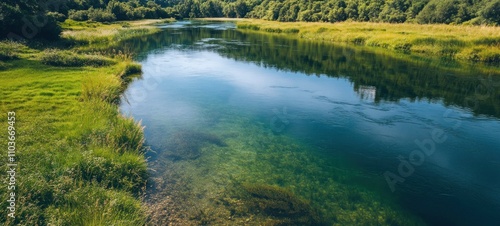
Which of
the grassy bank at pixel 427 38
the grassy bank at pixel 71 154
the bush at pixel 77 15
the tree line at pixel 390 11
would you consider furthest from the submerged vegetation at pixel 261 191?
the bush at pixel 77 15

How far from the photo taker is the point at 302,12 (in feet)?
323

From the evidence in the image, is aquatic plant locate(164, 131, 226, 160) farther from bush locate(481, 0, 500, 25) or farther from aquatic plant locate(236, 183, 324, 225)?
bush locate(481, 0, 500, 25)

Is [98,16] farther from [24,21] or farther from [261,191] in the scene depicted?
[261,191]

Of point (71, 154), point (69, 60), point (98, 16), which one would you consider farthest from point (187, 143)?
point (98, 16)

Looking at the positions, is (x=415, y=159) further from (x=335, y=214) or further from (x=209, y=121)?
(x=209, y=121)

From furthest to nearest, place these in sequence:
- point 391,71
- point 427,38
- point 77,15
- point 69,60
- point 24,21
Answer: point 77,15 < point 427,38 < point 24,21 < point 391,71 < point 69,60

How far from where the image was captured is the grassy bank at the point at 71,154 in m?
7.11

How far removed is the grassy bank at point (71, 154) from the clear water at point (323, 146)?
1189mm

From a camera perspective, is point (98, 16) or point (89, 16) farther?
point (98, 16)

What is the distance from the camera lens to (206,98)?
69.3ft

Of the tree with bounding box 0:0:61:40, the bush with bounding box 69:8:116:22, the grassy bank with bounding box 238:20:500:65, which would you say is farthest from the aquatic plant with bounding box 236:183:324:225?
the bush with bounding box 69:8:116:22

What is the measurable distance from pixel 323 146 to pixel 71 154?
9863 mm

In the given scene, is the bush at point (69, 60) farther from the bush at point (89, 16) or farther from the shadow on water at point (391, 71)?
the bush at point (89, 16)

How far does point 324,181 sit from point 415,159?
4576 millimetres
